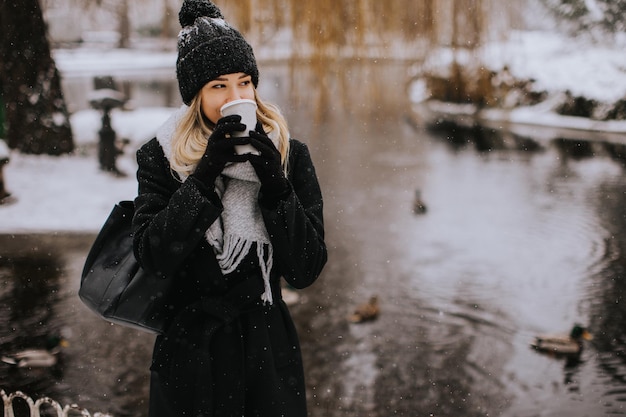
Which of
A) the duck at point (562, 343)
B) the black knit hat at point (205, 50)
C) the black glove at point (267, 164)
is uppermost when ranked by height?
the black knit hat at point (205, 50)

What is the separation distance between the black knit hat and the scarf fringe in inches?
19.3

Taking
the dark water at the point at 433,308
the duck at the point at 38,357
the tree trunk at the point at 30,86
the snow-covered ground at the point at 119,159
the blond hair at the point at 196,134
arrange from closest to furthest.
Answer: the blond hair at the point at 196,134 → the dark water at the point at 433,308 → the duck at the point at 38,357 → the snow-covered ground at the point at 119,159 → the tree trunk at the point at 30,86

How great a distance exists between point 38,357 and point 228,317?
12.6ft

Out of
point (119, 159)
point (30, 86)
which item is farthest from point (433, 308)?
point (30, 86)

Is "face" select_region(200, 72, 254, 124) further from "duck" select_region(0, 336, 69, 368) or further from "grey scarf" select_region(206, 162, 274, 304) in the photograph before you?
"duck" select_region(0, 336, 69, 368)

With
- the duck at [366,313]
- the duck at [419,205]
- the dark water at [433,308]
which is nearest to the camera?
the dark water at [433,308]

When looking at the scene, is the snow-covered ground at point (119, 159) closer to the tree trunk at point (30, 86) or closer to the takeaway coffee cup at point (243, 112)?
the tree trunk at point (30, 86)

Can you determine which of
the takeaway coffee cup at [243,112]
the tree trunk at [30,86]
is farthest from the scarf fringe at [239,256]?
the tree trunk at [30,86]

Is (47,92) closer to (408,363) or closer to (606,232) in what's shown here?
(408,363)

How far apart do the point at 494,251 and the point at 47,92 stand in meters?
7.45

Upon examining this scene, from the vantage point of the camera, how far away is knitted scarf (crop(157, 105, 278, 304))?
2.02 meters

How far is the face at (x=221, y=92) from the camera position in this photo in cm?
206

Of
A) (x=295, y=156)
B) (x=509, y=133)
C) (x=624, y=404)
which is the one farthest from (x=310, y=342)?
(x=509, y=133)

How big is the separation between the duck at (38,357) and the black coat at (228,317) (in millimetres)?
3590
